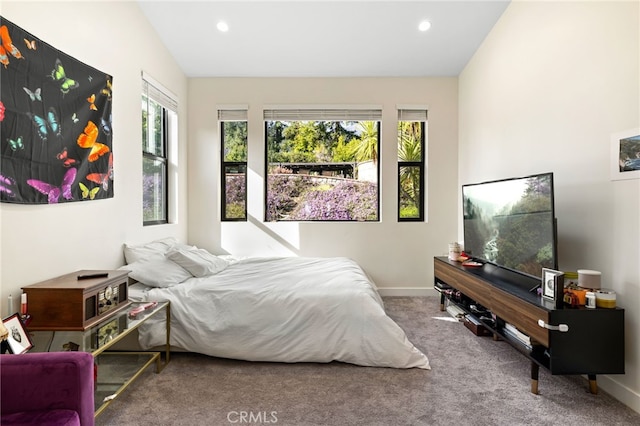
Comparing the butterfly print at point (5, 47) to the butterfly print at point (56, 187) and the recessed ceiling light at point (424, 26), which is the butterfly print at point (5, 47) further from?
the recessed ceiling light at point (424, 26)

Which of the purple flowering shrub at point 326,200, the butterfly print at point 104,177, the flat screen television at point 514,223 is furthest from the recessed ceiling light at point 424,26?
the butterfly print at point 104,177

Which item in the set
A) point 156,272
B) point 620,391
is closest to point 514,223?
point 620,391

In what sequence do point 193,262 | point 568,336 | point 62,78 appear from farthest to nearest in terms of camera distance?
point 193,262 < point 62,78 < point 568,336

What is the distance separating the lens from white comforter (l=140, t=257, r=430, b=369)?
231 centimetres

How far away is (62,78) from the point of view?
2061 mm

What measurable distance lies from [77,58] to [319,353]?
2.59 m

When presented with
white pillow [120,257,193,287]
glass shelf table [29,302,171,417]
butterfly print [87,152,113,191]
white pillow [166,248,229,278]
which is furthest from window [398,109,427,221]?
butterfly print [87,152,113,191]

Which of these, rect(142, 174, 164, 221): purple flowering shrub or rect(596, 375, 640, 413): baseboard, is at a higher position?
rect(142, 174, 164, 221): purple flowering shrub

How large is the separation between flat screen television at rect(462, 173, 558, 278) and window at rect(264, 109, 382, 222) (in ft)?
4.63

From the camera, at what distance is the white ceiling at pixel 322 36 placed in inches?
126

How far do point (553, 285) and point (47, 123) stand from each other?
3.07 metres

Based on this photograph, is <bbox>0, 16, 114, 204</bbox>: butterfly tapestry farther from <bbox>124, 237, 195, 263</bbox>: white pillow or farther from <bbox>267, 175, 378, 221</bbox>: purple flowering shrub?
<bbox>267, 175, 378, 221</bbox>: purple flowering shrub

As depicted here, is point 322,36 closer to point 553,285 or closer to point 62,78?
point 62,78

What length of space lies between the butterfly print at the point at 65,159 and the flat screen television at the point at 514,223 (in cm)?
305
